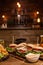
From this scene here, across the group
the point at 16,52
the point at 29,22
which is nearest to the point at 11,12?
the point at 29,22

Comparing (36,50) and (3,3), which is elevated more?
(3,3)

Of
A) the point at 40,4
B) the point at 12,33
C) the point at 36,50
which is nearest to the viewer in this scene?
the point at 36,50

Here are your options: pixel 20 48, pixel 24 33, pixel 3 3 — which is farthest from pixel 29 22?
pixel 20 48

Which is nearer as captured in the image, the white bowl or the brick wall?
the white bowl

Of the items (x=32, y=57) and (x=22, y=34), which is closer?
(x=32, y=57)

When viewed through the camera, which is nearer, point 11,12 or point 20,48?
point 20,48

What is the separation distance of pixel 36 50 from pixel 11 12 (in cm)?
611

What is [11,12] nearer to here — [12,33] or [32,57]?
[12,33]

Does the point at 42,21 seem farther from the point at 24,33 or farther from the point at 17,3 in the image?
the point at 24,33

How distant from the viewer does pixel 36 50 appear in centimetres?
214

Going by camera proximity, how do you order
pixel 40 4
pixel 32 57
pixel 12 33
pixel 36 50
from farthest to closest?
pixel 40 4, pixel 12 33, pixel 36 50, pixel 32 57

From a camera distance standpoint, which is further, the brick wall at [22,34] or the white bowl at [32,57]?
the brick wall at [22,34]

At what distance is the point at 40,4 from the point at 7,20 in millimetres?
1738

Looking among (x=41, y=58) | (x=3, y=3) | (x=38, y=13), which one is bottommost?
(x=41, y=58)
